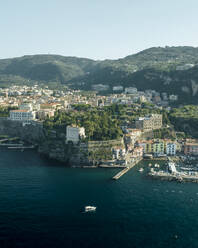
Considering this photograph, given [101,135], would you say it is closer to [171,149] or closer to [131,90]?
[171,149]

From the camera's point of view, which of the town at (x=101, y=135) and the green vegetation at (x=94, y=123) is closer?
the town at (x=101, y=135)

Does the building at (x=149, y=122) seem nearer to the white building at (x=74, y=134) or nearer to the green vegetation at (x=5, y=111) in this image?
the white building at (x=74, y=134)

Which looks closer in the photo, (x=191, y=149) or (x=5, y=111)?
(x=191, y=149)

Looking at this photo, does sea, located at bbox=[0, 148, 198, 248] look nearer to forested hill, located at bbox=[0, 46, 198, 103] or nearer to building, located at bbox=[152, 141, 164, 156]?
building, located at bbox=[152, 141, 164, 156]

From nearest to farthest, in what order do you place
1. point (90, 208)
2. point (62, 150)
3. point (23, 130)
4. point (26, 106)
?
point (90, 208) < point (62, 150) < point (23, 130) < point (26, 106)

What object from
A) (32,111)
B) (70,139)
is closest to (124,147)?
(70,139)

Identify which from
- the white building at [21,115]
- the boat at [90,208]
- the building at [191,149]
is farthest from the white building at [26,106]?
the boat at [90,208]

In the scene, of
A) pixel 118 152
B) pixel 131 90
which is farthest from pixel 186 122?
pixel 131 90
